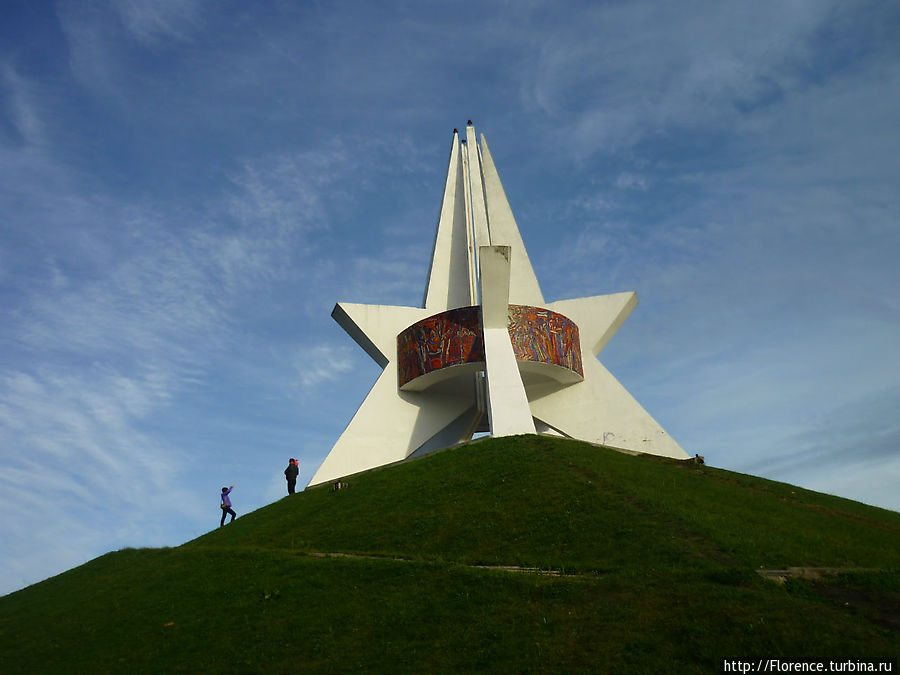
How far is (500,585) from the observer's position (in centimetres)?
845

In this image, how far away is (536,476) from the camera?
13.0 m

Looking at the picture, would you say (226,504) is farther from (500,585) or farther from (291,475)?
(500,585)

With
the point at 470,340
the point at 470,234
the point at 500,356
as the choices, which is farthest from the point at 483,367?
the point at 470,234

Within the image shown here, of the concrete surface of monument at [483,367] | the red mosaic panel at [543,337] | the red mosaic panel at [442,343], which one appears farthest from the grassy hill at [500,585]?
the red mosaic panel at [543,337]

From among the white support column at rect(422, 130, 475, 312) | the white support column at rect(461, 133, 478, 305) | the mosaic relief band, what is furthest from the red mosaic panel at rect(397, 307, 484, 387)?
the white support column at rect(461, 133, 478, 305)

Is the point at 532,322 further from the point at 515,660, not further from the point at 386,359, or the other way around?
the point at 515,660

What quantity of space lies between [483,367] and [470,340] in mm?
778

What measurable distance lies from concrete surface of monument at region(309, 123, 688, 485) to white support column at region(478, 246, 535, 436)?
0.08ft

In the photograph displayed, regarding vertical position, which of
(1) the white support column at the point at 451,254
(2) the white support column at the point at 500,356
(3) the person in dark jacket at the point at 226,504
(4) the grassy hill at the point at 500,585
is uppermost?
(1) the white support column at the point at 451,254

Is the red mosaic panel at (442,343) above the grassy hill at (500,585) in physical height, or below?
above

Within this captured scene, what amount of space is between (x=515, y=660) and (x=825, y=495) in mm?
9970

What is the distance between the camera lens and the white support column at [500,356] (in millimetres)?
17531

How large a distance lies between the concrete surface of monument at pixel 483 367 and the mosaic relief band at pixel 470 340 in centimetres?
3

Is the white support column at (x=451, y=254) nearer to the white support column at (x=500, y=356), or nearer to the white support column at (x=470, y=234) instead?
the white support column at (x=470, y=234)
